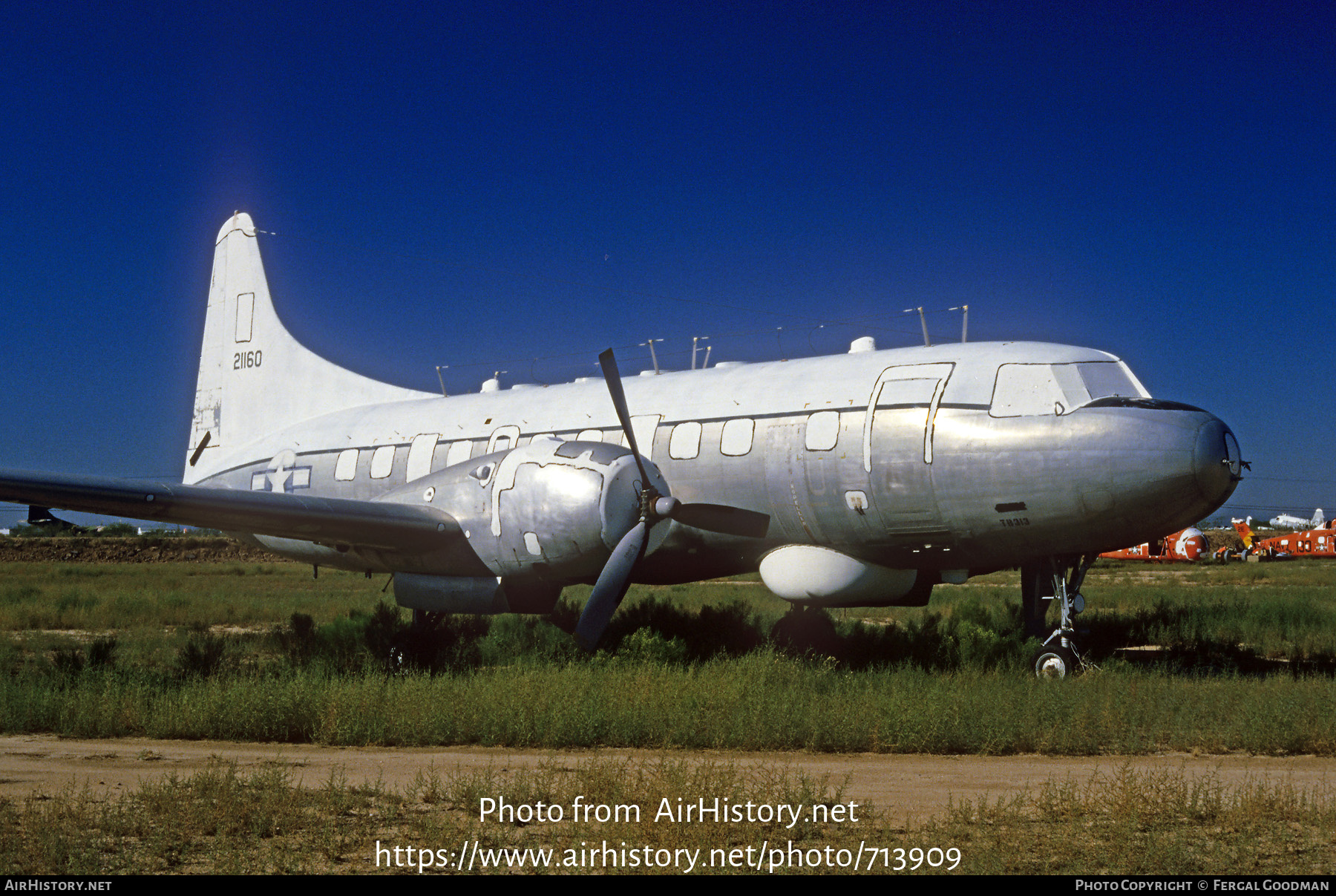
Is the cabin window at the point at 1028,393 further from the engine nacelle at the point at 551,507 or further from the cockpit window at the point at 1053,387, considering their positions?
the engine nacelle at the point at 551,507

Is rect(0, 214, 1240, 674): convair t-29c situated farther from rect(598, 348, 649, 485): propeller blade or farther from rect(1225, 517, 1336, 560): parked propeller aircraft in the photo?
rect(1225, 517, 1336, 560): parked propeller aircraft

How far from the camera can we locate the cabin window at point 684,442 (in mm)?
15438

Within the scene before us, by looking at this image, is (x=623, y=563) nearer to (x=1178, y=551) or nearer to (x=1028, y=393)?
(x=1028, y=393)

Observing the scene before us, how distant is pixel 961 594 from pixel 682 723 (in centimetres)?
2982

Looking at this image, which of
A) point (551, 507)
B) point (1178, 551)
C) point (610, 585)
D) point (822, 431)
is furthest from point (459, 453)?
point (1178, 551)

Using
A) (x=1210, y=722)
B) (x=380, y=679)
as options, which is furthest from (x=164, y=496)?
(x=1210, y=722)

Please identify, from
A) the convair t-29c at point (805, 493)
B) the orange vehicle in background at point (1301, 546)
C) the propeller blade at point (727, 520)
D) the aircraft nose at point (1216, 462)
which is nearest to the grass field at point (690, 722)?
the convair t-29c at point (805, 493)

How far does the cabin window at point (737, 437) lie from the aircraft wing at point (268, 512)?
3.74 metres

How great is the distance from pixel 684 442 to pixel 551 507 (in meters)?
2.87

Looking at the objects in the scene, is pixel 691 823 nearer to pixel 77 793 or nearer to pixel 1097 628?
pixel 77 793

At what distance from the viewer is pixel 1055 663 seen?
1347 centimetres

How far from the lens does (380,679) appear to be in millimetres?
14156

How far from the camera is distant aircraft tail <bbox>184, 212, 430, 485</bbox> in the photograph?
72.1 feet

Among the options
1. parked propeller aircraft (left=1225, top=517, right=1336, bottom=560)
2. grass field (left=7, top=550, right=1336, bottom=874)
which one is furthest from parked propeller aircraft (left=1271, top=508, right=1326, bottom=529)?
grass field (left=7, top=550, right=1336, bottom=874)
